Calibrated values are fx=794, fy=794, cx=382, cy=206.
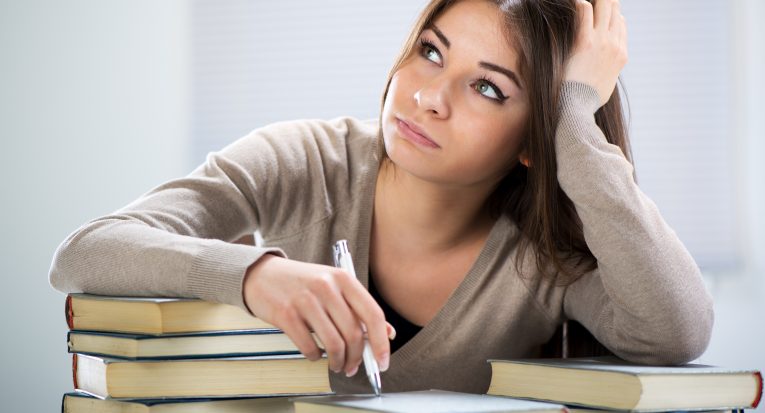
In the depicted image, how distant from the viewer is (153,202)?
113 centimetres

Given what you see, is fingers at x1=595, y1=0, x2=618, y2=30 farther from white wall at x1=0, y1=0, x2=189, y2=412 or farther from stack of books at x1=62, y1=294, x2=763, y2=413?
white wall at x1=0, y1=0, x2=189, y2=412

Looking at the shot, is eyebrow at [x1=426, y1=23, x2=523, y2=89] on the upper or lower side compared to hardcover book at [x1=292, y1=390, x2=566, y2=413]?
upper

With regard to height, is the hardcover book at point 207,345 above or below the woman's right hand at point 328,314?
below

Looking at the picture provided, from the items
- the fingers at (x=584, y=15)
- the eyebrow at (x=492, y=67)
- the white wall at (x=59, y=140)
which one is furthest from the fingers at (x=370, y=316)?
the white wall at (x=59, y=140)

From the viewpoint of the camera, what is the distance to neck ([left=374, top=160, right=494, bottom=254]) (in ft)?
4.50

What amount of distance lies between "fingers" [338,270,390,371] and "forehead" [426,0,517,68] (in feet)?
1.69

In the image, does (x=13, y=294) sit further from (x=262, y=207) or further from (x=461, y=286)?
(x=461, y=286)

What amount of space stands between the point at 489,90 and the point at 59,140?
78.4 inches

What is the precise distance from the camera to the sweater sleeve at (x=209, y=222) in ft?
2.91

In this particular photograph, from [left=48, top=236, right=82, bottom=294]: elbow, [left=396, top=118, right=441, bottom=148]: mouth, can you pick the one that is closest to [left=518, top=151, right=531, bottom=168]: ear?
[left=396, top=118, right=441, bottom=148]: mouth

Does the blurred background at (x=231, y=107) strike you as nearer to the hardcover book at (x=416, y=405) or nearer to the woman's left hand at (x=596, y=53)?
the woman's left hand at (x=596, y=53)

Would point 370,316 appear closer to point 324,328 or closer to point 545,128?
point 324,328

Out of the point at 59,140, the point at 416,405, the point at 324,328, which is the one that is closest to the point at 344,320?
the point at 324,328

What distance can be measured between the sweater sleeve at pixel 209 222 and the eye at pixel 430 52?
0.27m
